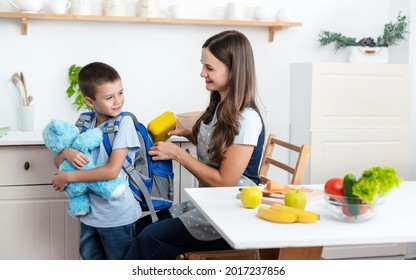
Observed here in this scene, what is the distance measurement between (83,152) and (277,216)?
3.41 ft

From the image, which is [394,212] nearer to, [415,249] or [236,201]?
[236,201]

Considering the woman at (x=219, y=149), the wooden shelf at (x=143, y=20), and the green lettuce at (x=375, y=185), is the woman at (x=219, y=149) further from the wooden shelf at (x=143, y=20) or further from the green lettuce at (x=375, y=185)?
the wooden shelf at (x=143, y=20)

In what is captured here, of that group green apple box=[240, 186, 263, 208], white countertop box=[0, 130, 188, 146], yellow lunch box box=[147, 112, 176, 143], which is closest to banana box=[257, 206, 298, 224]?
green apple box=[240, 186, 263, 208]

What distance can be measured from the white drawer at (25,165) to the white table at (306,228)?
1.26 metres

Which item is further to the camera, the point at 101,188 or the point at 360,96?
the point at 360,96

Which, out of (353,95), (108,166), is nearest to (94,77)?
(108,166)

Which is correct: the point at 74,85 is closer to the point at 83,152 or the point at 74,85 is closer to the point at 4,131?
the point at 4,131

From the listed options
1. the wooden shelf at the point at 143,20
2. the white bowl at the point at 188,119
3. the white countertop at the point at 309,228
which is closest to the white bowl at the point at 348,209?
the white countertop at the point at 309,228

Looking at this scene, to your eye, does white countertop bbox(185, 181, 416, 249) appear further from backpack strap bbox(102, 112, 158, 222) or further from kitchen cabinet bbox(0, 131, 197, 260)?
kitchen cabinet bbox(0, 131, 197, 260)

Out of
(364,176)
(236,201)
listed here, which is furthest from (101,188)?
(364,176)

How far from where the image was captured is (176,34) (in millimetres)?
3607

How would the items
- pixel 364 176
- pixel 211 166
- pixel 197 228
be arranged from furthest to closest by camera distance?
1. pixel 211 166
2. pixel 197 228
3. pixel 364 176

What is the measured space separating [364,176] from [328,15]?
2.43m

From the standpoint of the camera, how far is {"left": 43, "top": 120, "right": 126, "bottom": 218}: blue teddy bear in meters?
2.37
